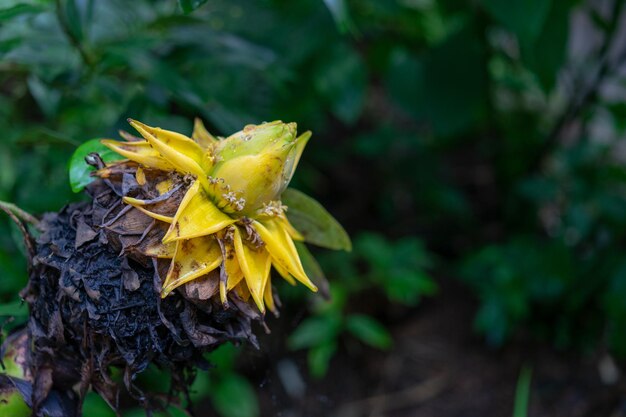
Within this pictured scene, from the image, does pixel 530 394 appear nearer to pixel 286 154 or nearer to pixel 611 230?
pixel 611 230

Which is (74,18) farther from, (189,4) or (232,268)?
(232,268)

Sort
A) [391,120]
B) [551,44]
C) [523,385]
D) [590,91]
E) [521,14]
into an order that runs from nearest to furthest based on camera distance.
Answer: [521,14]
[551,44]
[523,385]
[590,91]
[391,120]

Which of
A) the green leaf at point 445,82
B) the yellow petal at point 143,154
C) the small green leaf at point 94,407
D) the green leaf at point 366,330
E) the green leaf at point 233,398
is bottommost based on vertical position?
the green leaf at point 233,398

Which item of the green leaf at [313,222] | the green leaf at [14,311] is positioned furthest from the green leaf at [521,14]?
the green leaf at [14,311]

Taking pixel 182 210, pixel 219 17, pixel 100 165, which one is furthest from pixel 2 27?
pixel 182 210

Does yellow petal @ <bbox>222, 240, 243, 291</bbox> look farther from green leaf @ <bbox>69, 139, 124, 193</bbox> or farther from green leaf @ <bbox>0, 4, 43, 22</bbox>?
green leaf @ <bbox>0, 4, 43, 22</bbox>

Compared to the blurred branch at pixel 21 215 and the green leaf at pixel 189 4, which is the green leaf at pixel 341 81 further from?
the blurred branch at pixel 21 215

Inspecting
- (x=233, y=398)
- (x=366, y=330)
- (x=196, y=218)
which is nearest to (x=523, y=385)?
(x=366, y=330)
